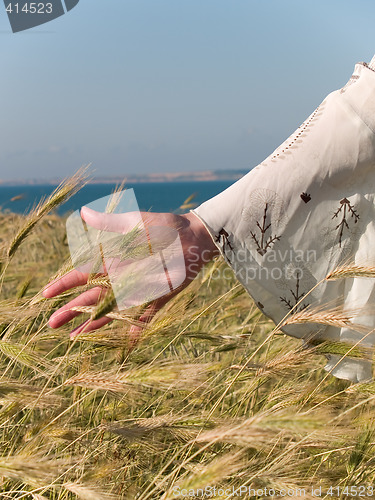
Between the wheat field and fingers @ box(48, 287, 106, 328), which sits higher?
fingers @ box(48, 287, 106, 328)

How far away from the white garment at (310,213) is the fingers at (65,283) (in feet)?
1.00

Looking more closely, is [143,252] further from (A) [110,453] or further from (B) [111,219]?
(A) [110,453]

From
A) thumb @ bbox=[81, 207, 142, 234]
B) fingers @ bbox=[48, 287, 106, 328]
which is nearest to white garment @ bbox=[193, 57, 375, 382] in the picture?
thumb @ bbox=[81, 207, 142, 234]

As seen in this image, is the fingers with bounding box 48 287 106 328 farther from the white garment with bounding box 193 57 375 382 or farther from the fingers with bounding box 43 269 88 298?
the white garment with bounding box 193 57 375 382

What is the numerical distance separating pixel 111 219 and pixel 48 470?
540 millimetres

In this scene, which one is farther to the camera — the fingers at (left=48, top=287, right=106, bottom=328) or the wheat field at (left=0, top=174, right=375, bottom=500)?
the fingers at (left=48, top=287, right=106, bottom=328)

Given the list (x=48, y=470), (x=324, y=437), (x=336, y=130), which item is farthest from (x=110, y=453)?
(x=336, y=130)

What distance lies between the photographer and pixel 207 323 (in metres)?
2.04

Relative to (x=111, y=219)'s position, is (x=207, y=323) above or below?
below

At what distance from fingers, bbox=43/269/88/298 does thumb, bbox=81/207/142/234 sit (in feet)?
0.38

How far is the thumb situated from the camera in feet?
3.67

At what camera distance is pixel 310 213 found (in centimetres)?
122

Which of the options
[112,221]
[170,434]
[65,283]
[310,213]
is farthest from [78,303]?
[310,213]

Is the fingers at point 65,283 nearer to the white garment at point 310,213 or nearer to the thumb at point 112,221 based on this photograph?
the thumb at point 112,221
